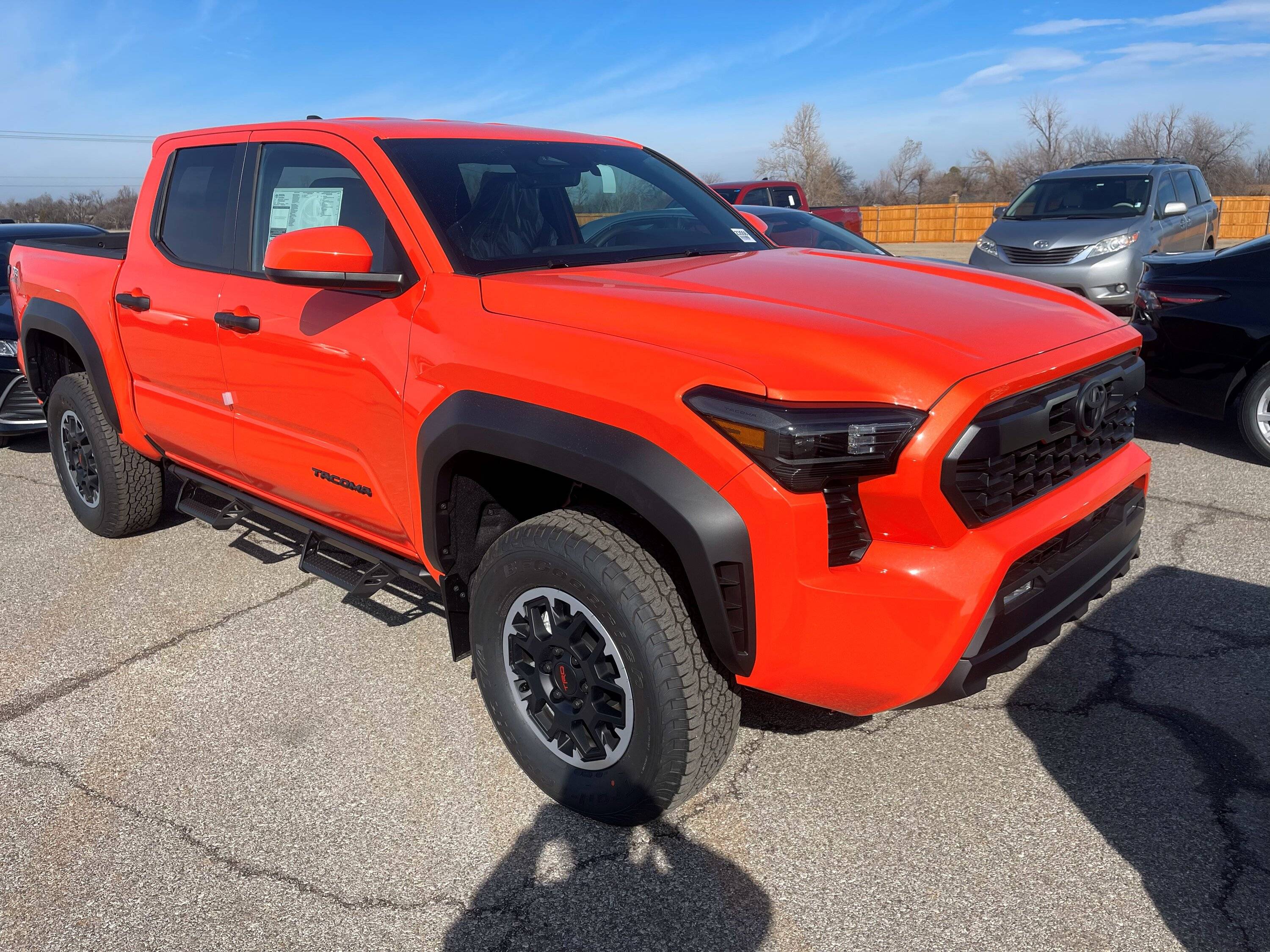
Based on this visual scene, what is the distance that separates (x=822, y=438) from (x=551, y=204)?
1733 mm

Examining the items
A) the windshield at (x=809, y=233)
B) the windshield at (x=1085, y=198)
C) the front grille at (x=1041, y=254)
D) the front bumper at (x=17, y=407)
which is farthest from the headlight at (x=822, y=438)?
the windshield at (x=1085, y=198)

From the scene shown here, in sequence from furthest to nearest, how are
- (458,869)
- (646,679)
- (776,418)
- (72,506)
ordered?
(72,506) < (458,869) < (646,679) < (776,418)

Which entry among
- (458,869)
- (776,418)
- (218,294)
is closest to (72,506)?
(218,294)

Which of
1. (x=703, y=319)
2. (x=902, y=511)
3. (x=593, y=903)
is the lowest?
(x=593, y=903)

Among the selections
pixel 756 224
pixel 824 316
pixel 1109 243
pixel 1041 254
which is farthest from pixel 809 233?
pixel 824 316

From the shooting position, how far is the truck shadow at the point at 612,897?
2309 millimetres

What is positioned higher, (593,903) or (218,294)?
(218,294)

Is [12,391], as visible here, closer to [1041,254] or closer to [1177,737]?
[1177,737]

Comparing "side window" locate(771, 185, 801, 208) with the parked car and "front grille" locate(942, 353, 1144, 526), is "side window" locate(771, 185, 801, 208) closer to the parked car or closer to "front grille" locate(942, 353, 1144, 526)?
the parked car

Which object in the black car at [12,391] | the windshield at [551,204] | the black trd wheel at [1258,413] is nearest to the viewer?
the windshield at [551,204]

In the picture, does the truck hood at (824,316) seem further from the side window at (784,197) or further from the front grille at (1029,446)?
the side window at (784,197)

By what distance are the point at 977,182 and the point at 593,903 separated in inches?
2285

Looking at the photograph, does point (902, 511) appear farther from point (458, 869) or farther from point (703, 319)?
point (458, 869)

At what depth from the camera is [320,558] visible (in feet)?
11.7
